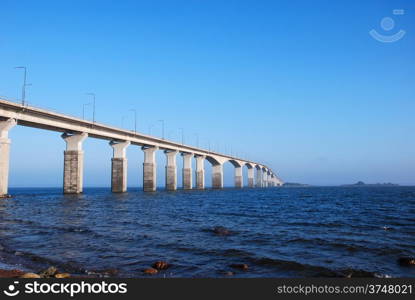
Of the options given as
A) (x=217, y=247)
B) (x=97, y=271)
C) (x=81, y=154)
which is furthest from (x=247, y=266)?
(x=81, y=154)

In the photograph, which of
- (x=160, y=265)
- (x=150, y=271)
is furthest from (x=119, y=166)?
(x=150, y=271)

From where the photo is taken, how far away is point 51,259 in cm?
1371

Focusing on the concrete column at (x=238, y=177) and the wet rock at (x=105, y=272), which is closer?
the wet rock at (x=105, y=272)

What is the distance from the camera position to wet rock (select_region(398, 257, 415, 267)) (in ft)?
43.4

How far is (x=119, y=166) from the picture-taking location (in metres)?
75.1

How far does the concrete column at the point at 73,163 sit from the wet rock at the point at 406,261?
185 ft

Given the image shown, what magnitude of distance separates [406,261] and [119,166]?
6731 cm

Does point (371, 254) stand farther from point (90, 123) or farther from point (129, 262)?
point (90, 123)

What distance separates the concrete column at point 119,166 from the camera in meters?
75.2

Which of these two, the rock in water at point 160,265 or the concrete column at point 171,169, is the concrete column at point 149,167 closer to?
the concrete column at point 171,169

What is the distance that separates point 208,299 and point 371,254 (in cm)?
1052

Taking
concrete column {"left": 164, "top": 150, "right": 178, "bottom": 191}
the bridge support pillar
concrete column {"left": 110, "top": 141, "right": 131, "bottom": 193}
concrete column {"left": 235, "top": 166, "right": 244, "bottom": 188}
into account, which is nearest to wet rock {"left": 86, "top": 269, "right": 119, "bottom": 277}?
concrete column {"left": 110, "top": 141, "right": 131, "bottom": 193}

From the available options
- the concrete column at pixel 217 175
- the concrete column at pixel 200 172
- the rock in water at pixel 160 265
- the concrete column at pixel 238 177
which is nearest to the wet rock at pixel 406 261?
the rock in water at pixel 160 265

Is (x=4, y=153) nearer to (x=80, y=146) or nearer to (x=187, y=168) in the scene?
(x=80, y=146)
